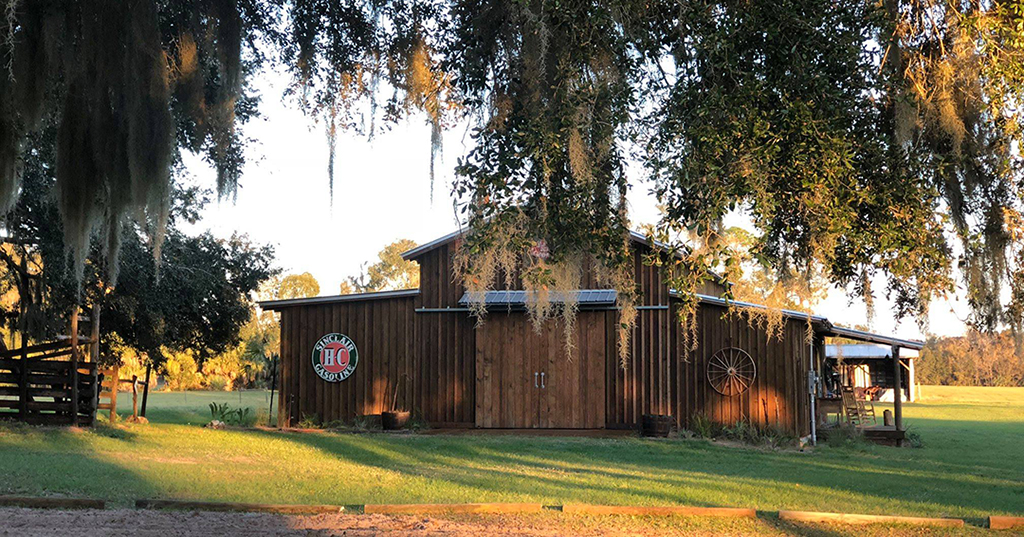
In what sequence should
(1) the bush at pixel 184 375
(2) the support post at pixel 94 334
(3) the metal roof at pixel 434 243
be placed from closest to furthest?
(2) the support post at pixel 94 334
(3) the metal roof at pixel 434 243
(1) the bush at pixel 184 375

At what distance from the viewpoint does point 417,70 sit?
7.62m

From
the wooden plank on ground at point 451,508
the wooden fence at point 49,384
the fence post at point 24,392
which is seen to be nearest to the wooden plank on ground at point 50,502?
the wooden plank on ground at point 451,508

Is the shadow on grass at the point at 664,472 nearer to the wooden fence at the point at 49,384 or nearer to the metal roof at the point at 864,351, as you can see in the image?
the wooden fence at the point at 49,384

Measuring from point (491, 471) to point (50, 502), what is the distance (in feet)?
18.2

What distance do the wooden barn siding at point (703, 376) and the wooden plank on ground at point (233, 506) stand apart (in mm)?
10805

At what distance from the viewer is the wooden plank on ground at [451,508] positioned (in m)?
8.43

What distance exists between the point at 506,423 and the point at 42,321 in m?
8.55

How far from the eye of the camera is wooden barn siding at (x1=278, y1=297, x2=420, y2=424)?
1988cm

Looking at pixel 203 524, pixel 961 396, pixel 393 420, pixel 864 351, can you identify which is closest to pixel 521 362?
pixel 393 420

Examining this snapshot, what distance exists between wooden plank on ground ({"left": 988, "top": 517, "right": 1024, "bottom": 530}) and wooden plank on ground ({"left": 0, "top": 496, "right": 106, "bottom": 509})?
7497mm

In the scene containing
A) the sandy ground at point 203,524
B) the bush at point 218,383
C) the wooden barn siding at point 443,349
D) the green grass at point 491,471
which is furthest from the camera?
the bush at point 218,383

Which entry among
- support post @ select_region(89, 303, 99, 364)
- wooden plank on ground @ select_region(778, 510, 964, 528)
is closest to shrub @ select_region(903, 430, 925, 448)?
wooden plank on ground @ select_region(778, 510, 964, 528)

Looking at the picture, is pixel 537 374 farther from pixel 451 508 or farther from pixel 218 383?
pixel 218 383

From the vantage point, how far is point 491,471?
12406 millimetres
